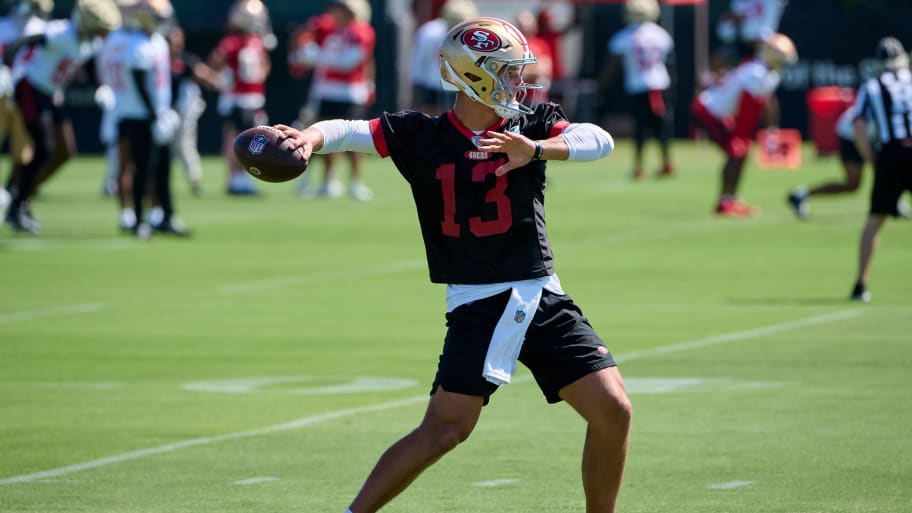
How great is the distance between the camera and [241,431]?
8977mm

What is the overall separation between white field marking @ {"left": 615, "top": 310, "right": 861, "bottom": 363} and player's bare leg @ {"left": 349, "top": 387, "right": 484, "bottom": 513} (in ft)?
17.1

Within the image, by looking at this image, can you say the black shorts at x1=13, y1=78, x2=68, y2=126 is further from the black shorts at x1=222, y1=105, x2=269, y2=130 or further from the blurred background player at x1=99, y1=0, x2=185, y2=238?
the black shorts at x1=222, y1=105, x2=269, y2=130

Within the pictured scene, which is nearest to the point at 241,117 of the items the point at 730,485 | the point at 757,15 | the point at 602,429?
the point at 757,15

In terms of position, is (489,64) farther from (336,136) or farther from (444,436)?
(444,436)

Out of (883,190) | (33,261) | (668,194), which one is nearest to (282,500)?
(883,190)

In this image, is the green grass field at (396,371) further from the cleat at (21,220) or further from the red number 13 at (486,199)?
the red number 13 at (486,199)

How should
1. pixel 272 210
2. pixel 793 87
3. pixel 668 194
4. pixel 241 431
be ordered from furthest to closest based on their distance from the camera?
pixel 793 87
pixel 668 194
pixel 272 210
pixel 241 431

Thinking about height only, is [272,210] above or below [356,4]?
below

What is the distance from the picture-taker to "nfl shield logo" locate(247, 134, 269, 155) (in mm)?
6348

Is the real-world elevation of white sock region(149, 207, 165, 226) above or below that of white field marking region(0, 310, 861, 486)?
below

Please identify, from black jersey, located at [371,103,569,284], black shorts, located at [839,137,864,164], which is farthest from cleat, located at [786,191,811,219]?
black jersey, located at [371,103,569,284]

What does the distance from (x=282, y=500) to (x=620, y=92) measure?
106 feet

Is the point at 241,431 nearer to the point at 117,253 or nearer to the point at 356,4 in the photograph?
the point at 117,253

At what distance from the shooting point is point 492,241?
6.33 m
